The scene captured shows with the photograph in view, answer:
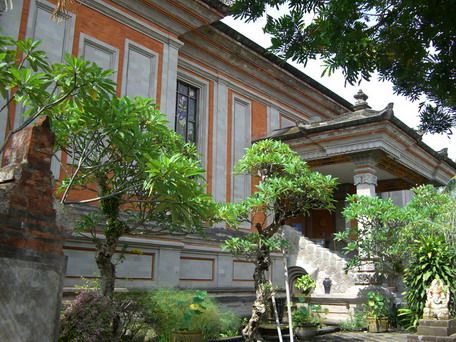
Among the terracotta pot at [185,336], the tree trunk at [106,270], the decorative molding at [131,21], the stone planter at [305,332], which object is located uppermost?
the decorative molding at [131,21]

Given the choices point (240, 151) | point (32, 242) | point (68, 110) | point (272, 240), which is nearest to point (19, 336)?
point (32, 242)

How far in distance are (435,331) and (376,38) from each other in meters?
8.67

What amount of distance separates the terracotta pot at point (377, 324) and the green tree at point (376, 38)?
34.3 ft

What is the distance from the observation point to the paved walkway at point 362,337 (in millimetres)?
11047

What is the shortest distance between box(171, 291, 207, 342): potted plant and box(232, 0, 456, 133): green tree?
621 cm

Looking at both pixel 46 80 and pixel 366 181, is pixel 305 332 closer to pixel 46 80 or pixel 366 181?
pixel 366 181

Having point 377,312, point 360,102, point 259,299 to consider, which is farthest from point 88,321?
point 360,102

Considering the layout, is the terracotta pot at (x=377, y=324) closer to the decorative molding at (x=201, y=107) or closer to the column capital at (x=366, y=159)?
the column capital at (x=366, y=159)

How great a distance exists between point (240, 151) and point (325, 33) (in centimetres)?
1367

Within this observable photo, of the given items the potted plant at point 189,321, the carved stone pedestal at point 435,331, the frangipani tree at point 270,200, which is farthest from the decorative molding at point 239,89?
the carved stone pedestal at point 435,331

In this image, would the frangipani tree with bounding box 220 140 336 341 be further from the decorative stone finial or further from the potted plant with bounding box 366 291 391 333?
the decorative stone finial

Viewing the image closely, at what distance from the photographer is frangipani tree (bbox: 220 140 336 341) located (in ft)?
27.9

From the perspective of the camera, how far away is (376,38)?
343cm

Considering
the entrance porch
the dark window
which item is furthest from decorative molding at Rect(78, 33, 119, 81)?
the entrance porch
